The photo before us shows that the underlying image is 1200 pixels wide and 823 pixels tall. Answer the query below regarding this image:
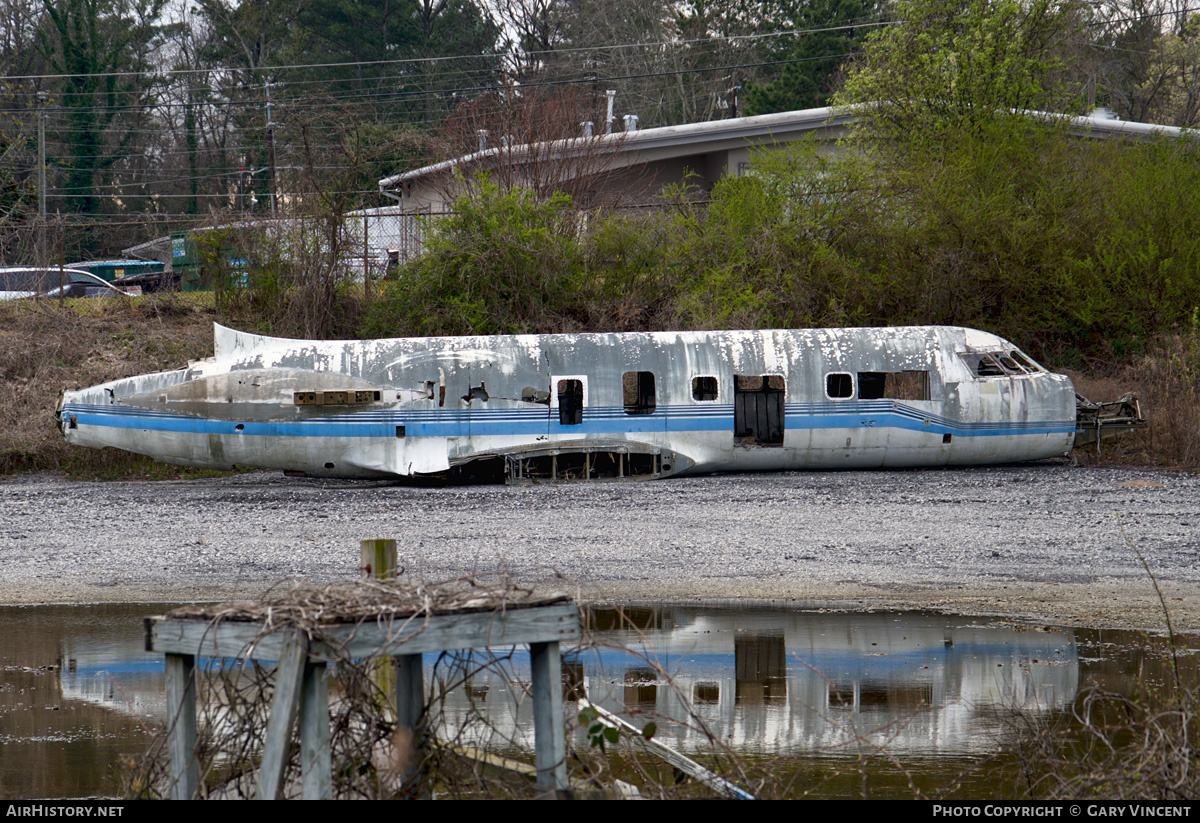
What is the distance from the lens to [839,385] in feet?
61.4

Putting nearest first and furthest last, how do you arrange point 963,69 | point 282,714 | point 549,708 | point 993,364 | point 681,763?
point 282,714, point 549,708, point 681,763, point 993,364, point 963,69

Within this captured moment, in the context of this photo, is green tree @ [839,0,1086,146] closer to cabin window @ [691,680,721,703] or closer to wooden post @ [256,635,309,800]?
cabin window @ [691,680,721,703]

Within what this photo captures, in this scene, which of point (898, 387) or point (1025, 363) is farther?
point (898, 387)

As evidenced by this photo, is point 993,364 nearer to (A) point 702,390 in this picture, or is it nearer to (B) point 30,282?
(A) point 702,390

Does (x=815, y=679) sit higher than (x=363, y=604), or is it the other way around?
(x=363, y=604)

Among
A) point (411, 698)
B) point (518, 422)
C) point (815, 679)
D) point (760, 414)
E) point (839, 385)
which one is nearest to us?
point (411, 698)

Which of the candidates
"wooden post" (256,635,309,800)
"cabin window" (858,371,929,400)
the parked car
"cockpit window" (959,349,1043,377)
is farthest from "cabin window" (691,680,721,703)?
the parked car

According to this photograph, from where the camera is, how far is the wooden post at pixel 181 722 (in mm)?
4500

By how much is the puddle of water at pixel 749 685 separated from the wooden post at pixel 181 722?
1.65 m

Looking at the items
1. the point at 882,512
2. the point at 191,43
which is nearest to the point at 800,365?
the point at 882,512

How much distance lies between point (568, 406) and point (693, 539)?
509 cm

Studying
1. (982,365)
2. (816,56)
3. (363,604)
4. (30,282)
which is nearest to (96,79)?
(30,282)

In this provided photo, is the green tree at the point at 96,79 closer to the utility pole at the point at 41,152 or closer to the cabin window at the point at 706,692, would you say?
the utility pole at the point at 41,152

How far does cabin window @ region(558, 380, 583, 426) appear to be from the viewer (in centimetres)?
1739
